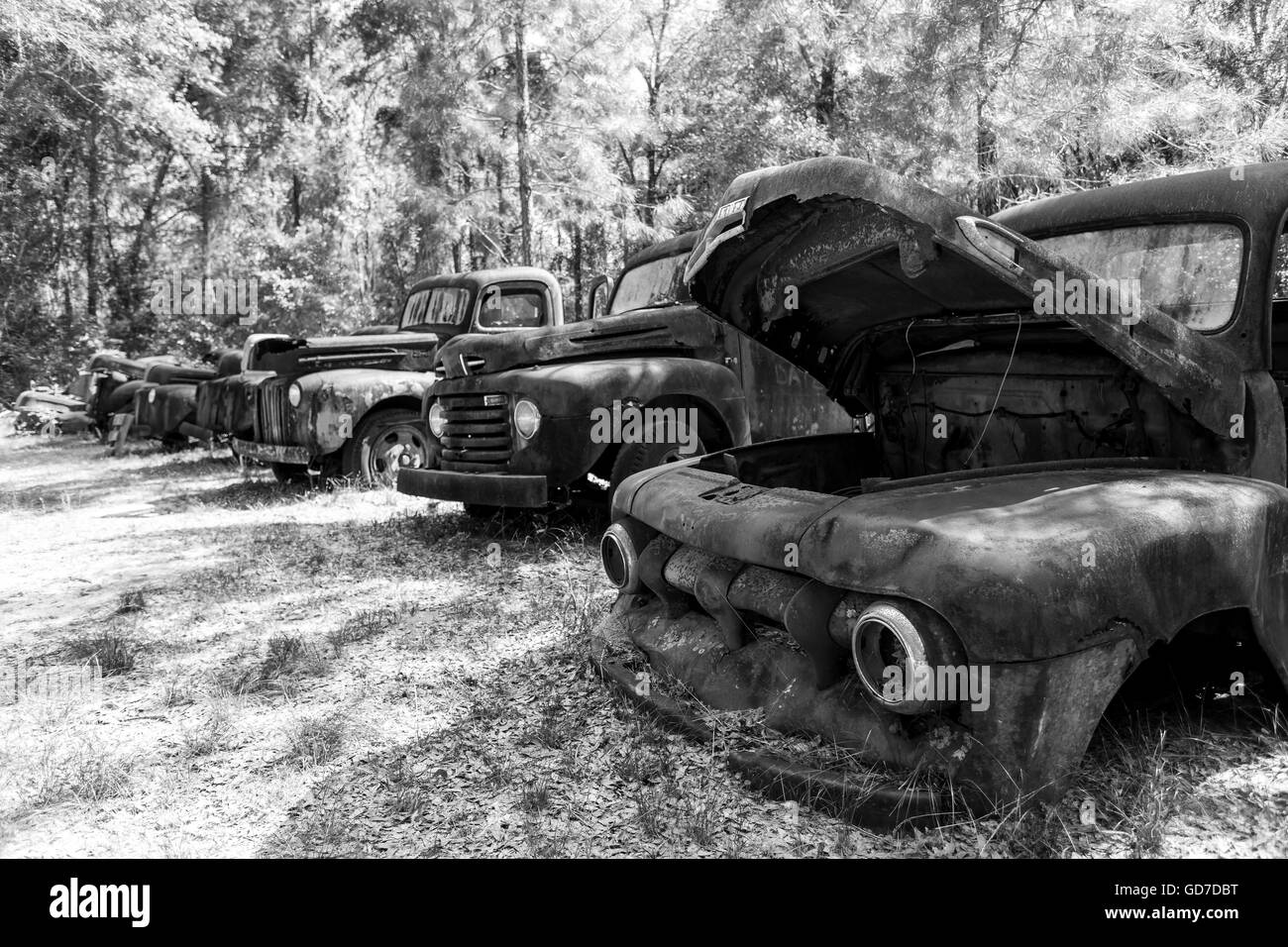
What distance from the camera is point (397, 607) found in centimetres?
500

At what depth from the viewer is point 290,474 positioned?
9719 mm

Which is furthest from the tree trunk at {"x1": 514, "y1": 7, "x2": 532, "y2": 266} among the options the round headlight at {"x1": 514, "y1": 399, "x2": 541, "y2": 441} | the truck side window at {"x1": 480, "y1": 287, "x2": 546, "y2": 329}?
the round headlight at {"x1": 514, "y1": 399, "x2": 541, "y2": 441}

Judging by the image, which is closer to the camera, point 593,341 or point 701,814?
point 701,814

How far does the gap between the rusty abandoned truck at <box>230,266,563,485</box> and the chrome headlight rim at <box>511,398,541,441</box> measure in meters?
2.29

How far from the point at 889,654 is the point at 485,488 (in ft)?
13.2

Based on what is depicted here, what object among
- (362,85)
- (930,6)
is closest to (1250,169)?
(930,6)

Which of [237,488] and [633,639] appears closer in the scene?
[633,639]

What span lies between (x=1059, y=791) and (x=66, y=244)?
27710mm

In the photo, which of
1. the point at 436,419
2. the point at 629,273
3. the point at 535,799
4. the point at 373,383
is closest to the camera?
the point at 535,799

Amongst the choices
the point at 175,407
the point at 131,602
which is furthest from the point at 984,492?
the point at 175,407

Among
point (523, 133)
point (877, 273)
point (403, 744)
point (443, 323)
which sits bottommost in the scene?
point (403, 744)

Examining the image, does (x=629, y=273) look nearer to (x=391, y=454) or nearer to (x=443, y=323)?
(x=443, y=323)

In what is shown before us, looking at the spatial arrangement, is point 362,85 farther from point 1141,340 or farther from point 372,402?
point 1141,340

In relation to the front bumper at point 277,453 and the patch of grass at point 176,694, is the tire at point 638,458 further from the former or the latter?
the front bumper at point 277,453
